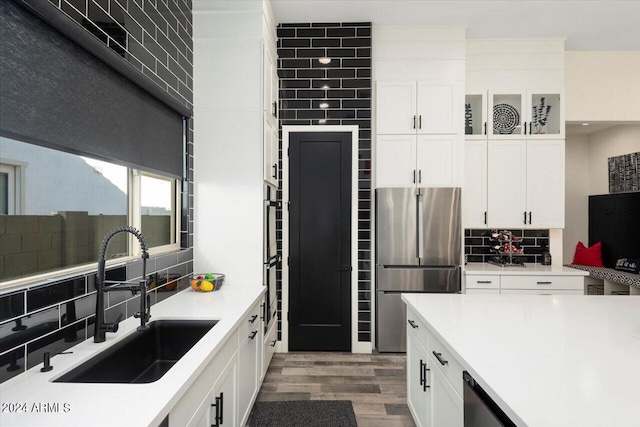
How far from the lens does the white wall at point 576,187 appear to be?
220 inches

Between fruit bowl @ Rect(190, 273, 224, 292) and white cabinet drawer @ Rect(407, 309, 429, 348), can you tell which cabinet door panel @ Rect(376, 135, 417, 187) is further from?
fruit bowl @ Rect(190, 273, 224, 292)

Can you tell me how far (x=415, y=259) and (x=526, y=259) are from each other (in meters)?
1.47

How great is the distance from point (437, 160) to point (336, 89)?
1.23 meters

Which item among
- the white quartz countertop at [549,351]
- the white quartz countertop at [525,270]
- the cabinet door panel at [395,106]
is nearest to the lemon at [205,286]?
the white quartz countertop at [549,351]

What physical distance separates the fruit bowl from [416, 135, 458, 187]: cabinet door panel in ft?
7.01

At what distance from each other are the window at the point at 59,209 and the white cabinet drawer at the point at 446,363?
1667mm

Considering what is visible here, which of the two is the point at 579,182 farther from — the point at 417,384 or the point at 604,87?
the point at 417,384

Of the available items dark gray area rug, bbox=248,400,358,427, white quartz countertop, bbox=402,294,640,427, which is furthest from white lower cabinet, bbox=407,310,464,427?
dark gray area rug, bbox=248,400,358,427

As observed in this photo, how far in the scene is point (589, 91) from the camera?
3980mm

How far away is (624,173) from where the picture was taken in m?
4.86

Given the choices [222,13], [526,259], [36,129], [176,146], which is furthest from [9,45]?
[526,259]

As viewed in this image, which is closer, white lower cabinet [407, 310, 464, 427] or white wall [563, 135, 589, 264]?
white lower cabinet [407, 310, 464, 427]

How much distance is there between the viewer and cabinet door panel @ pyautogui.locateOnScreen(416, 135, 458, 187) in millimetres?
3607

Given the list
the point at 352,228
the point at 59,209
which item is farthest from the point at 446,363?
the point at 352,228
